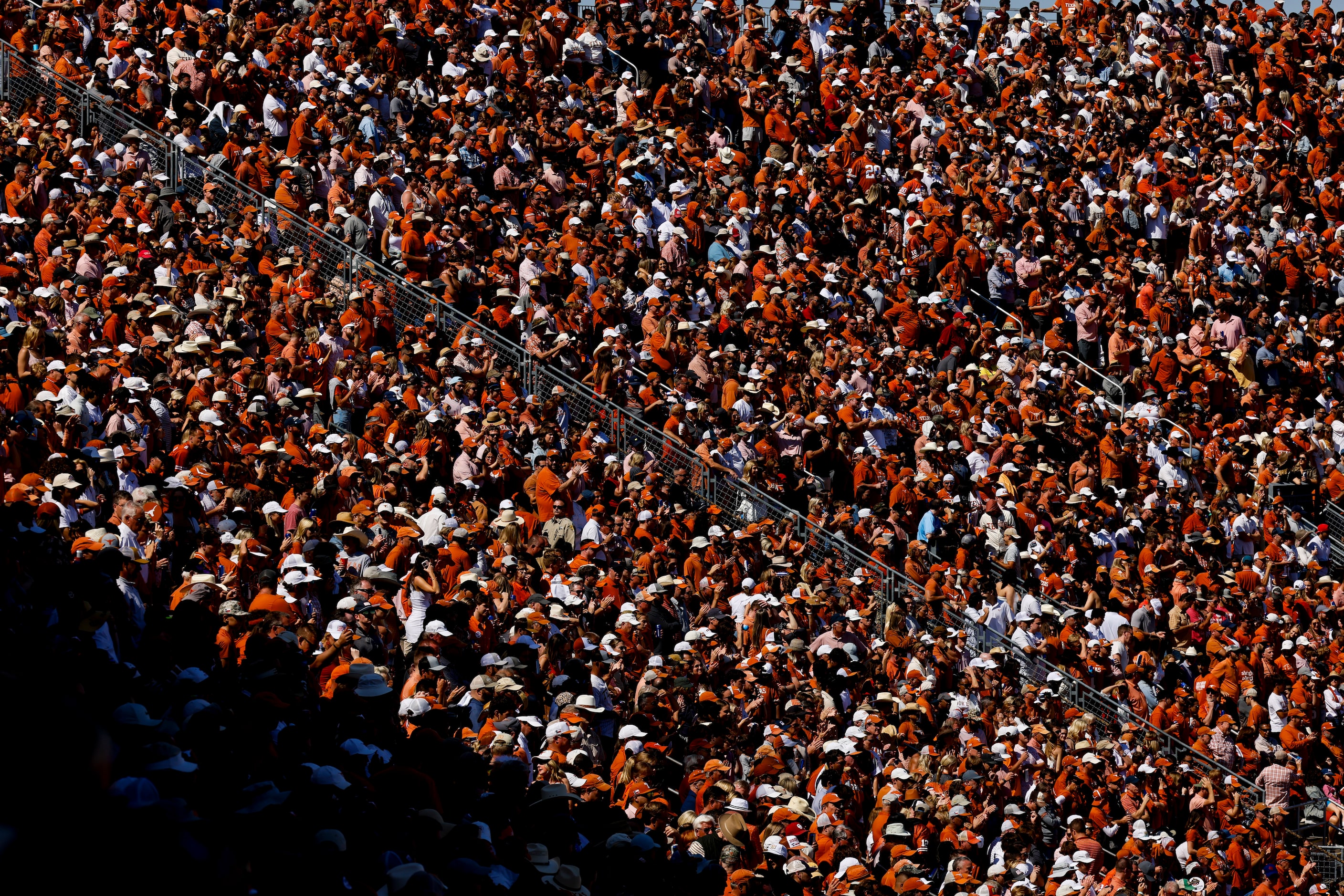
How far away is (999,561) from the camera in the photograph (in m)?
19.8

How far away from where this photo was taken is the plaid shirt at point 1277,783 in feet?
59.4

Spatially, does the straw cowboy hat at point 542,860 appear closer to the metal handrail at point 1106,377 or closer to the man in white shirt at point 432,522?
the man in white shirt at point 432,522

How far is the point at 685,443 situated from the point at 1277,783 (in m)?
6.27

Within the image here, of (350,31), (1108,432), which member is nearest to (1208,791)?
(1108,432)

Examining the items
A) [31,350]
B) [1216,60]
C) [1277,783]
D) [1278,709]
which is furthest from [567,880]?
[1216,60]

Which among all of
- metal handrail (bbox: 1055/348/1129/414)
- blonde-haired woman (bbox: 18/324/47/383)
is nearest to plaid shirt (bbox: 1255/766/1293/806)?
metal handrail (bbox: 1055/348/1129/414)

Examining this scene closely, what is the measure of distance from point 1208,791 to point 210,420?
8.90 metres

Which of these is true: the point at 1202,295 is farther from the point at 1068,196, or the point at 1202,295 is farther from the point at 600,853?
the point at 600,853

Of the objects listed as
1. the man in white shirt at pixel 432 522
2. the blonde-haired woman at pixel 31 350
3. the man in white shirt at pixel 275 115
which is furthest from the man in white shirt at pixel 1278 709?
the blonde-haired woman at pixel 31 350

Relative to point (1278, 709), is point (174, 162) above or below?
above

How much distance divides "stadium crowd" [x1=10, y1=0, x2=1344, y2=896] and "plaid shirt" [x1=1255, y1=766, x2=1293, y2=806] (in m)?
0.03

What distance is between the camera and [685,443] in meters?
19.3

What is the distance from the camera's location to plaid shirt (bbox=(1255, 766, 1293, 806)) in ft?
59.4

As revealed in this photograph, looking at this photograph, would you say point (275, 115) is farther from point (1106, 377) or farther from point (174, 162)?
point (1106, 377)
